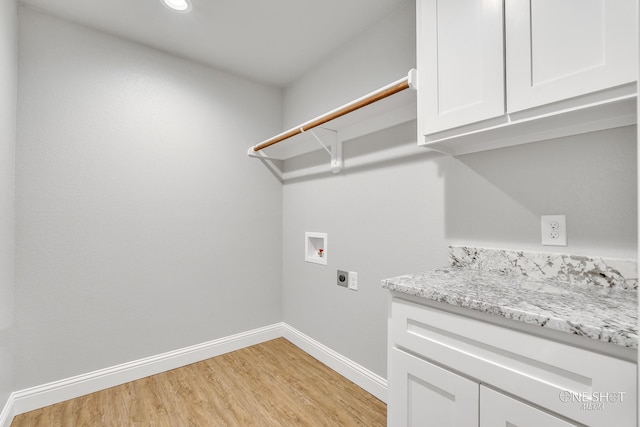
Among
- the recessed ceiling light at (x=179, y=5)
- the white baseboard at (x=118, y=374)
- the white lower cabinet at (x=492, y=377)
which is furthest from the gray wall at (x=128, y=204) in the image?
the white lower cabinet at (x=492, y=377)

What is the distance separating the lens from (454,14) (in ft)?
3.77

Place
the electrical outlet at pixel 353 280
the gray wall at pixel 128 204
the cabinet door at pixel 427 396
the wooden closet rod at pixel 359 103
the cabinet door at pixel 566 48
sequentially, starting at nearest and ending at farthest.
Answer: the cabinet door at pixel 566 48, the cabinet door at pixel 427 396, the wooden closet rod at pixel 359 103, the gray wall at pixel 128 204, the electrical outlet at pixel 353 280

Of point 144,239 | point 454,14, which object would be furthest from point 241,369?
point 454,14

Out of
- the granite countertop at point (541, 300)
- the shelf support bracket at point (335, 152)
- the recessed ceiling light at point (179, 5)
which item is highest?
the recessed ceiling light at point (179, 5)

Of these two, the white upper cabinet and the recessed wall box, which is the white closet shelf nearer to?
the white upper cabinet

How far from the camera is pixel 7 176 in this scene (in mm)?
1546

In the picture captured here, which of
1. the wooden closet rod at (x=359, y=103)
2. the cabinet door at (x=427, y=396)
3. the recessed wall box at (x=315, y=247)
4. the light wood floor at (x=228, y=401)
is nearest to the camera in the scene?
the cabinet door at (x=427, y=396)

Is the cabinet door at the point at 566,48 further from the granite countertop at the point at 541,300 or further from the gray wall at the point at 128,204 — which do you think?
the gray wall at the point at 128,204

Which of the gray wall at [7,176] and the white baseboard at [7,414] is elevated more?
the gray wall at [7,176]

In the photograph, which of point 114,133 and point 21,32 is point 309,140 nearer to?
point 114,133

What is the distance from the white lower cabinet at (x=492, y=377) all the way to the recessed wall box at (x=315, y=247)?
1171mm

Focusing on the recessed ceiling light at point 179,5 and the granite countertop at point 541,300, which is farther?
the recessed ceiling light at point 179,5

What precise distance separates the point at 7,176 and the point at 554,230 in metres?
2.54

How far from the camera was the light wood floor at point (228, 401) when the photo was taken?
162 cm
